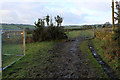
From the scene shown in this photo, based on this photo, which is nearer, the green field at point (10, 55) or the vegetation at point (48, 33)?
the green field at point (10, 55)

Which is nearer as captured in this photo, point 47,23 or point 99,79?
point 99,79

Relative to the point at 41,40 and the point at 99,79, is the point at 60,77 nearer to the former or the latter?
the point at 99,79

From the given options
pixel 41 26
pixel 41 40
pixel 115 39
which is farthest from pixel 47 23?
pixel 115 39

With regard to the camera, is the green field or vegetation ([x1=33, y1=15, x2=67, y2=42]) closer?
the green field

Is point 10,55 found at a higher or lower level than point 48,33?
lower

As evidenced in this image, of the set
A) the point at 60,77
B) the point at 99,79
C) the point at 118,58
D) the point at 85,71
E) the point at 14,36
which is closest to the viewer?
the point at 99,79

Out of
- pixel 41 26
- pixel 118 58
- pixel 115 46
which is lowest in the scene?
pixel 118 58

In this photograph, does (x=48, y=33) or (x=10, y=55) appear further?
(x=48, y=33)

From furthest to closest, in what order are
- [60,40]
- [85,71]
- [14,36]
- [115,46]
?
[60,40]
[14,36]
[115,46]
[85,71]

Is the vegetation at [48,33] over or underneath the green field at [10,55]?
over

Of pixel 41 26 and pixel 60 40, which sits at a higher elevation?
pixel 41 26

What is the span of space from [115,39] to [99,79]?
146 inches

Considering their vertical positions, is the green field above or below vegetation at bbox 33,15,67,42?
below

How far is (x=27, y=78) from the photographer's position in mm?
3828
